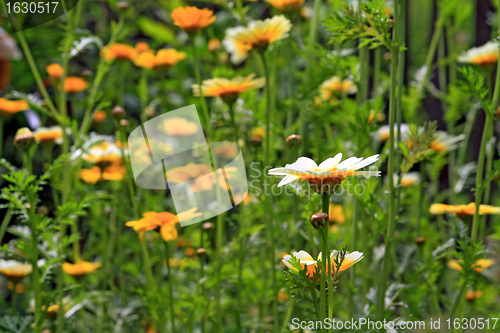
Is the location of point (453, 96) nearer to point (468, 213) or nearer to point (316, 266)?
point (468, 213)

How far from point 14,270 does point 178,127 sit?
0.43 meters

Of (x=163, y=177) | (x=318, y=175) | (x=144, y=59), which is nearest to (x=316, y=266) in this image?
(x=318, y=175)

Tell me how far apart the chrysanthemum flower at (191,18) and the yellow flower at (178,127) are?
24 cm

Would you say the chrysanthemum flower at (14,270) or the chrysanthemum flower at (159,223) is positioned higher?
the chrysanthemum flower at (159,223)

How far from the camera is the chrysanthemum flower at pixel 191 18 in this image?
79cm

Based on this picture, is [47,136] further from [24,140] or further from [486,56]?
[486,56]

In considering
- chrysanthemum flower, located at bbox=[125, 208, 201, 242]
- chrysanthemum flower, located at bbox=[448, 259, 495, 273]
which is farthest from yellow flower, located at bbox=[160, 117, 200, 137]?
chrysanthemum flower, located at bbox=[448, 259, 495, 273]

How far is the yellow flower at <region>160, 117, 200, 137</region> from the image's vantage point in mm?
1016

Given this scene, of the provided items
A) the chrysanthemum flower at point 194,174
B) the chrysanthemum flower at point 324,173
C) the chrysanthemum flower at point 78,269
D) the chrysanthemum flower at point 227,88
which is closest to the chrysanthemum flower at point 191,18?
the chrysanthemum flower at point 227,88

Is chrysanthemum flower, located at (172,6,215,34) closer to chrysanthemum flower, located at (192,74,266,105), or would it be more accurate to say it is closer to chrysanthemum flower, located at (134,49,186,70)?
chrysanthemum flower, located at (192,74,266,105)

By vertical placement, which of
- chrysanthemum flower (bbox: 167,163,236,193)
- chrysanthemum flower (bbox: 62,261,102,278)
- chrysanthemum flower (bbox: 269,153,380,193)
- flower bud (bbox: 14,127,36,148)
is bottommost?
chrysanthemum flower (bbox: 62,261,102,278)

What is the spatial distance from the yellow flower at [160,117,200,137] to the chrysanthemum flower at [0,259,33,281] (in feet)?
1.26

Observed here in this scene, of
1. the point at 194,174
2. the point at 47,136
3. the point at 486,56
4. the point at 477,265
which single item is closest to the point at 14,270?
the point at 47,136

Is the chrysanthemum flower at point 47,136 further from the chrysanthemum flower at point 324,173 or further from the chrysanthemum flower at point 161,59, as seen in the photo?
the chrysanthemum flower at point 324,173
